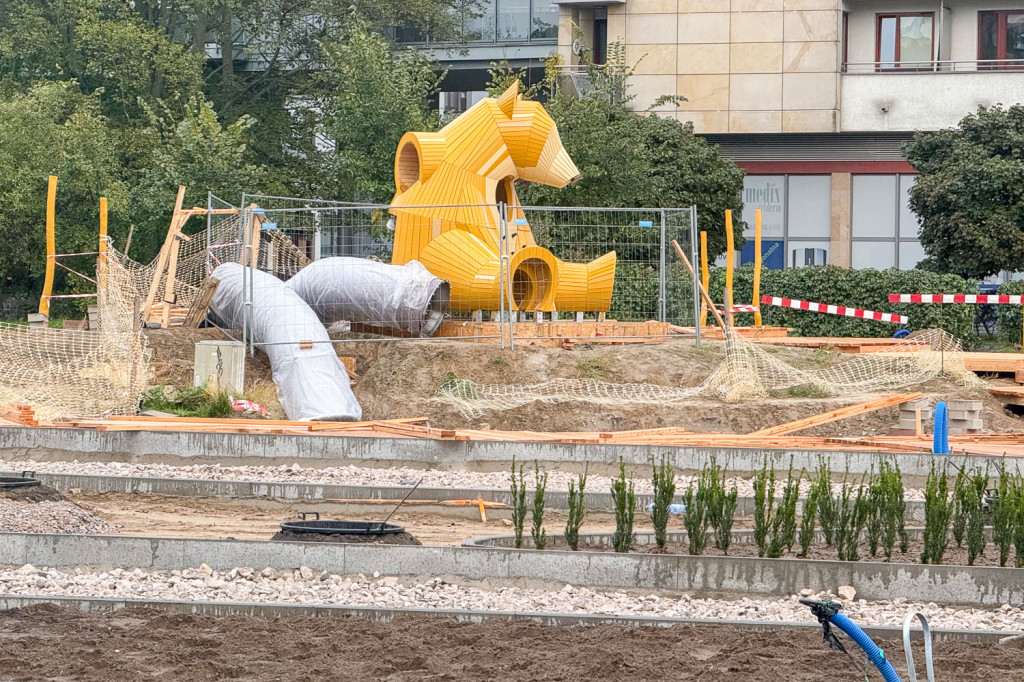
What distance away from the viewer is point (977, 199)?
33.9 m

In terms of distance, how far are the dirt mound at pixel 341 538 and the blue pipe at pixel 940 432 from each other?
564 centimetres

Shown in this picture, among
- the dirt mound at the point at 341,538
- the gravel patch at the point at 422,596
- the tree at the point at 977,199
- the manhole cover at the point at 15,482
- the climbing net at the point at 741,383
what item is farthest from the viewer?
the tree at the point at 977,199

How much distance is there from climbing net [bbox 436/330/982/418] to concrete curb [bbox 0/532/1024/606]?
27.5ft

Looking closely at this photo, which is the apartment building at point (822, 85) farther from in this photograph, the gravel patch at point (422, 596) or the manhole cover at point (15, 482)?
the gravel patch at point (422, 596)

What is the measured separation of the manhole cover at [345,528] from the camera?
1038 centimetres

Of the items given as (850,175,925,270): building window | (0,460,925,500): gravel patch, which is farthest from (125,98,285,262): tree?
(0,460,925,500): gravel patch

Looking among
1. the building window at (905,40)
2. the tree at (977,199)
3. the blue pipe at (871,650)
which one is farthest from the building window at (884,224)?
the blue pipe at (871,650)

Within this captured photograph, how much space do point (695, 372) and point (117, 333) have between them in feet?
24.9

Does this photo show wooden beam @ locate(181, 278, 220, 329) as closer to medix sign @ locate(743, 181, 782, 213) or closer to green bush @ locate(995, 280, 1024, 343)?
green bush @ locate(995, 280, 1024, 343)

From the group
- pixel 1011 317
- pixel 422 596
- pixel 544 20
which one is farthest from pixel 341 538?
pixel 544 20

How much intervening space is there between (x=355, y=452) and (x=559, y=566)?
18.1 feet

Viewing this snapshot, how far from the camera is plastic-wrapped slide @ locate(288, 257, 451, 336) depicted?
65.3 ft

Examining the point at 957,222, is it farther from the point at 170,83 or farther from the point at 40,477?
the point at 40,477

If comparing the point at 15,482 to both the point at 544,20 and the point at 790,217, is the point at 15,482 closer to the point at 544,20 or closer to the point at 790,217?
the point at 790,217
